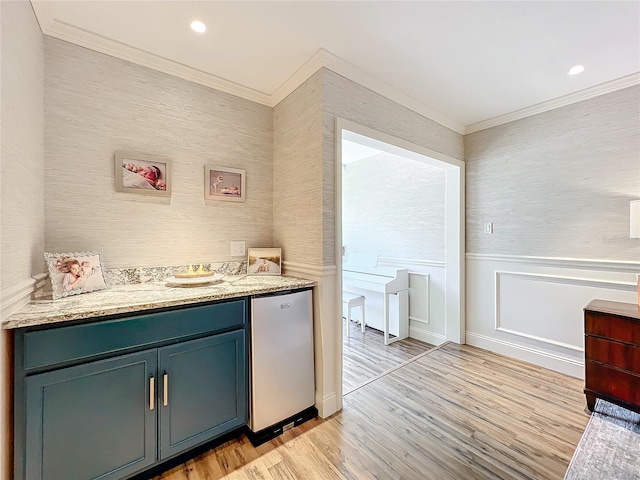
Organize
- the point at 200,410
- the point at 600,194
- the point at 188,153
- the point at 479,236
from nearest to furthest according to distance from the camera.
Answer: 1. the point at 200,410
2. the point at 188,153
3. the point at 600,194
4. the point at 479,236

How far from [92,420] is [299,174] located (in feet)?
6.08

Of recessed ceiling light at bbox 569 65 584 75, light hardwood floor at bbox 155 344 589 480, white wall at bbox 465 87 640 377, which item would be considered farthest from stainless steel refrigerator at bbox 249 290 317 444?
recessed ceiling light at bbox 569 65 584 75

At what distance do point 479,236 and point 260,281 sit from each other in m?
2.55

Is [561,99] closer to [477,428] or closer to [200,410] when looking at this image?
[477,428]

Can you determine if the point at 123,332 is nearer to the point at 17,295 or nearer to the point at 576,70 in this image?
the point at 17,295

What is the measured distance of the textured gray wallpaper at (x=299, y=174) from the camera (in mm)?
1977

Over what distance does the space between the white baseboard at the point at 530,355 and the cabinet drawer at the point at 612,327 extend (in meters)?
0.72

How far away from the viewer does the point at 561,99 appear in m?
2.52

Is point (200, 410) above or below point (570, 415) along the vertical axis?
above

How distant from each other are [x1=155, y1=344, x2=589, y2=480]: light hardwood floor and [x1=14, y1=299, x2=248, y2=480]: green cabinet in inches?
10.2

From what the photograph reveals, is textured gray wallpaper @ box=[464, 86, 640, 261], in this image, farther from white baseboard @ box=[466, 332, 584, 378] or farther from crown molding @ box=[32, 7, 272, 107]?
crown molding @ box=[32, 7, 272, 107]

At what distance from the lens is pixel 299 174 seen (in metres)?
2.16

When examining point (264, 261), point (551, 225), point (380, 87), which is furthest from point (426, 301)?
point (380, 87)

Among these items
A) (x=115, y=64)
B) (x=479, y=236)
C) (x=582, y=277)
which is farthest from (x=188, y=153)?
(x=582, y=277)
